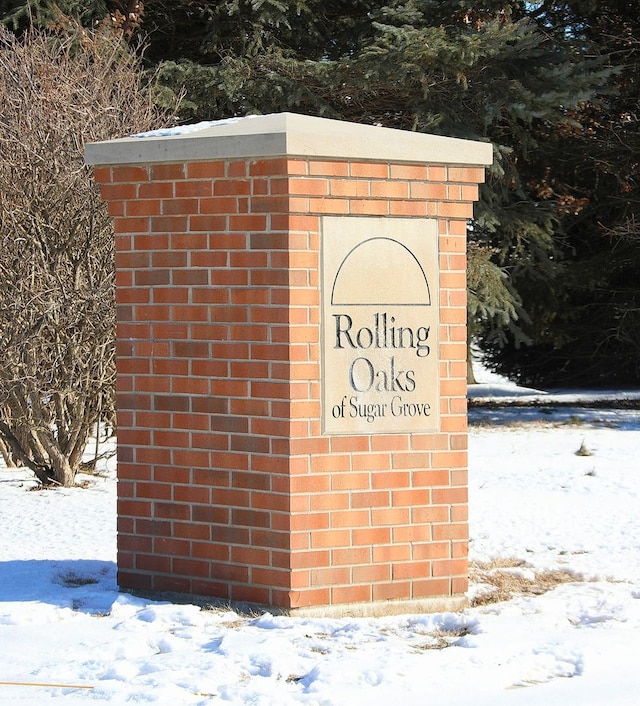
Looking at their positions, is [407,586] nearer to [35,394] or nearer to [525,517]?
[525,517]

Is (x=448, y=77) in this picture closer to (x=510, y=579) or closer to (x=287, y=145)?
(x=510, y=579)

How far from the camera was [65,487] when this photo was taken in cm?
989

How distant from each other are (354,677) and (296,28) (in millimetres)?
12708

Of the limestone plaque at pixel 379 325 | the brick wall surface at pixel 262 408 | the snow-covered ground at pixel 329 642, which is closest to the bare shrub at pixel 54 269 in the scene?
the snow-covered ground at pixel 329 642

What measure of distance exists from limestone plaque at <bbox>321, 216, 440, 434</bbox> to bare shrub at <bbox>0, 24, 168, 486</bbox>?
4.45 meters

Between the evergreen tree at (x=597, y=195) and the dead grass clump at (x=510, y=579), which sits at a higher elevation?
the evergreen tree at (x=597, y=195)

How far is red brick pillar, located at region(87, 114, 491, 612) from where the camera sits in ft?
17.3

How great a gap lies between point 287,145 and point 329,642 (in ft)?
6.93

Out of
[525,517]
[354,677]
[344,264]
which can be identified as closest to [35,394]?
[525,517]

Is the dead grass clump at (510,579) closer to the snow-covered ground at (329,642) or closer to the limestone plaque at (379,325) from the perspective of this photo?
the snow-covered ground at (329,642)

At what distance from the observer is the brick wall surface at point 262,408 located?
17.3 feet

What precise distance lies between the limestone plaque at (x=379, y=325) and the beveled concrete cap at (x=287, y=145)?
0.30 metres

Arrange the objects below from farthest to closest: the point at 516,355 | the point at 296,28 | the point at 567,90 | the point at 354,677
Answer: the point at 516,355
the point at 296,28
the point at 567,90
the point at 354,677

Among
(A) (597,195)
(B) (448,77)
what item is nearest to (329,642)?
(B) (448,77)
